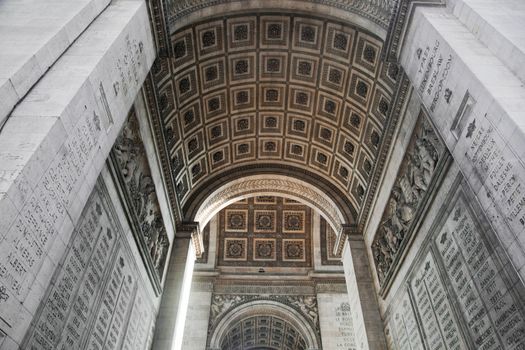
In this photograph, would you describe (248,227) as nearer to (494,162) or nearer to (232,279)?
(232,279)

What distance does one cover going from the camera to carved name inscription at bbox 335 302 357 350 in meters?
18.9

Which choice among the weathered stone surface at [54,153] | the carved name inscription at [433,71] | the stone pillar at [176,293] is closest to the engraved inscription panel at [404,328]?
the carved name inscription at [433,71]

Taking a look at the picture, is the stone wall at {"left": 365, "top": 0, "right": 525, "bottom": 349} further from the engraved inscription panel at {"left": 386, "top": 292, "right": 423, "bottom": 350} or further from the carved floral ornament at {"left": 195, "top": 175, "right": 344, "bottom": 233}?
the carved floral ornament at {"left": 195, "top": 175, "right": 344, "bottom": 233}

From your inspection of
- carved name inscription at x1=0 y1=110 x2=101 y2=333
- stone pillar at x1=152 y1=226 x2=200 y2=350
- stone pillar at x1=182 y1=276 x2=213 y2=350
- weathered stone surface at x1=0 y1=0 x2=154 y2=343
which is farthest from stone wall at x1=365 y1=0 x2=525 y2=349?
stone pillar at x1=182 y1=276 x2=213 y2=350

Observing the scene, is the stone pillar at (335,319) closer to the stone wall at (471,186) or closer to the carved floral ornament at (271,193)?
the carved floral ornament at (271,193)

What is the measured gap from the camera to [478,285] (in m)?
6.76

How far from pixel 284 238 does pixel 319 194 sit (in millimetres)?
7760

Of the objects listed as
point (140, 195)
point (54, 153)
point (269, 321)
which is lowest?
point (54, 153)

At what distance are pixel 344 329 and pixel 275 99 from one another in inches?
512

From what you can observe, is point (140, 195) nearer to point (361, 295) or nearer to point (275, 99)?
point (275, 99)

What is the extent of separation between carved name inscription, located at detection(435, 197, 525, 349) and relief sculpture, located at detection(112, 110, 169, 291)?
756 centimetres

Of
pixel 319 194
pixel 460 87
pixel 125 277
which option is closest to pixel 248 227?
pixel 319 194

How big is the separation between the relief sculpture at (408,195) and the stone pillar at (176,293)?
680 centimetres

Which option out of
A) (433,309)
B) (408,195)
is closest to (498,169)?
(433,309)
